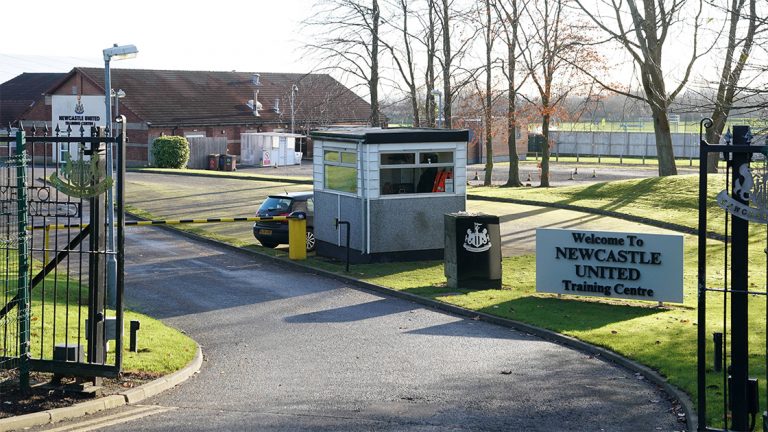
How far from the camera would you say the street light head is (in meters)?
16.3

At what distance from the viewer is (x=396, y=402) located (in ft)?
35.8

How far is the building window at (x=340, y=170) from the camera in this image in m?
22.7

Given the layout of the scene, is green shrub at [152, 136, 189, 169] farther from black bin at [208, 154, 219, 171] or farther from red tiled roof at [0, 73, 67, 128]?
red tiled roof at [0, 73, 67, 128]

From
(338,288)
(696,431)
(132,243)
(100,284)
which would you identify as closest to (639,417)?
(696,431)

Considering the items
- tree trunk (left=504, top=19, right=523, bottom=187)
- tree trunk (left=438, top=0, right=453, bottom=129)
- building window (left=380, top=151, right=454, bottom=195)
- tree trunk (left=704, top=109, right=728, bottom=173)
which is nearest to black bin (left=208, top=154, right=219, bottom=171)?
tree trunk (left=504, top=19, right=523, bottom=187)

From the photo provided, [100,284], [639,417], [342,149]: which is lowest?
[639,417]

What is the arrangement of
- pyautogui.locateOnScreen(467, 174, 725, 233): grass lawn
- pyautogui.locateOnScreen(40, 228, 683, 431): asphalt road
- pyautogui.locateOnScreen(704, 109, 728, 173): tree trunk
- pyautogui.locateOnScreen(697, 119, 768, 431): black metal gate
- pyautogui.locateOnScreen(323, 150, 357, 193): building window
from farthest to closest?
pyautogui.locateOnScreen(467, 174, 725, 233): grass lawn → pyautogui.locateOnScreen(704, 109, 728, 173): tree trunk → pyautogui.locateOnScreen(323, 150, 357, 193): building window → pyautogui.locateOnScreen(40, 228, 683, 431): asphalt road → pyautogui.locateOnScreen(697, 119, 768, 431): black metal gate

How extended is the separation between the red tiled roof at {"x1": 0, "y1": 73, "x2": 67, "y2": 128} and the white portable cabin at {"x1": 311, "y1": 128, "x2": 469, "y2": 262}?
192 feet

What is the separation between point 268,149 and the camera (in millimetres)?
70188

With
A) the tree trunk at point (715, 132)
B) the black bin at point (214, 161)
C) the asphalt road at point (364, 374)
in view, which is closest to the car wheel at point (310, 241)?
the asphalt road at point (364, 374)

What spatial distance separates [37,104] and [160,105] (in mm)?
10193

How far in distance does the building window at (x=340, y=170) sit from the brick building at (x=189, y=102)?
39164 millimetres

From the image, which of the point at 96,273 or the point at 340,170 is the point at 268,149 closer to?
the point at 340,170

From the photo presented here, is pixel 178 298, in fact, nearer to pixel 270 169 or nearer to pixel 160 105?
pixel 270 169
